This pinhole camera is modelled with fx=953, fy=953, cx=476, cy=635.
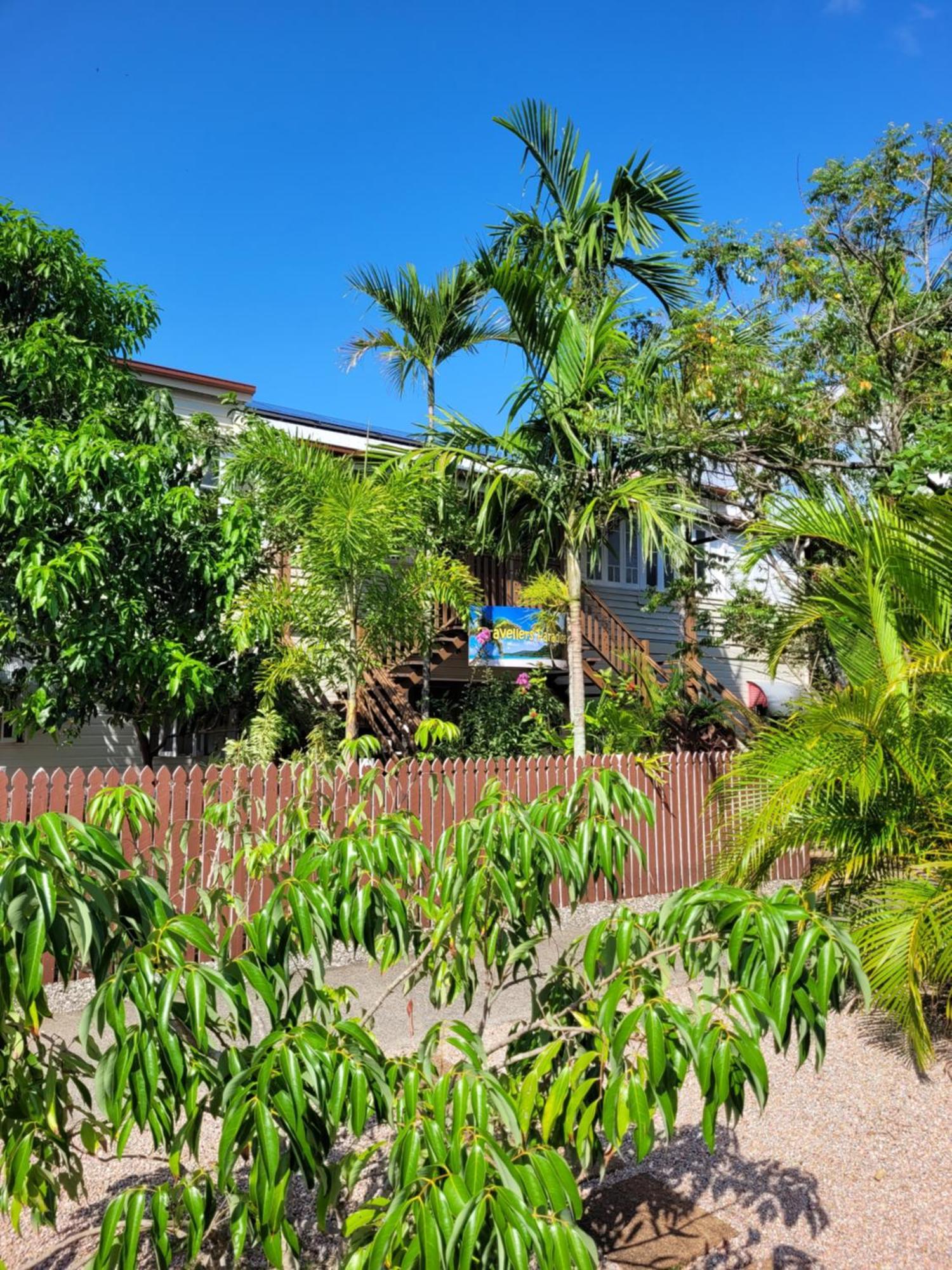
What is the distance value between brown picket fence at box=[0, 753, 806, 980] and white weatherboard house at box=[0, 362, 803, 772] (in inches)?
81.0

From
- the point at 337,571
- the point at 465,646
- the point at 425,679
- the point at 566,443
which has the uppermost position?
the point at 566,443

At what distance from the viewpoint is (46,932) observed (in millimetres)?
1766

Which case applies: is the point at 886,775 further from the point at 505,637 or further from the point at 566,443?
the point at 505,637

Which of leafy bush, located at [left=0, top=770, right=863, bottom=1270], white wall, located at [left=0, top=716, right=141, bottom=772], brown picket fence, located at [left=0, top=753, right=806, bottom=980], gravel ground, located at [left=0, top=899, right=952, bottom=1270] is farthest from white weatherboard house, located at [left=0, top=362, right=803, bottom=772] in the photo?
leafy bush, located at [left=0, top=770, right=863, bottom=1270]

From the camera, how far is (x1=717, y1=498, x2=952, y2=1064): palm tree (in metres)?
5.21

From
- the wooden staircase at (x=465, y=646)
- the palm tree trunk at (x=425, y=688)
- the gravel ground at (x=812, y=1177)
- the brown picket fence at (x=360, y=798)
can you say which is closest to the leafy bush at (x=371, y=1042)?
the gravel ground at (x=812, y=1177)

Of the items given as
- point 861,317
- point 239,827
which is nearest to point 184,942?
point 239,827

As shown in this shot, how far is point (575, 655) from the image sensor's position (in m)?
11.7

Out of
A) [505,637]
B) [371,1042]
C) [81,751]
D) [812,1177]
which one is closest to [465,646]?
[505,637]

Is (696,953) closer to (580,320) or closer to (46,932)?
(46,932)

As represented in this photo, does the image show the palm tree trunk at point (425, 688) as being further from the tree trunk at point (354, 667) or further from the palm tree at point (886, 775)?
the palm tree at point (886, 775)

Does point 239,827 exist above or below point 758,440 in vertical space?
below

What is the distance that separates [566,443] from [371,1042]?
10667mm

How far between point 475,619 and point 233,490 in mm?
4231
